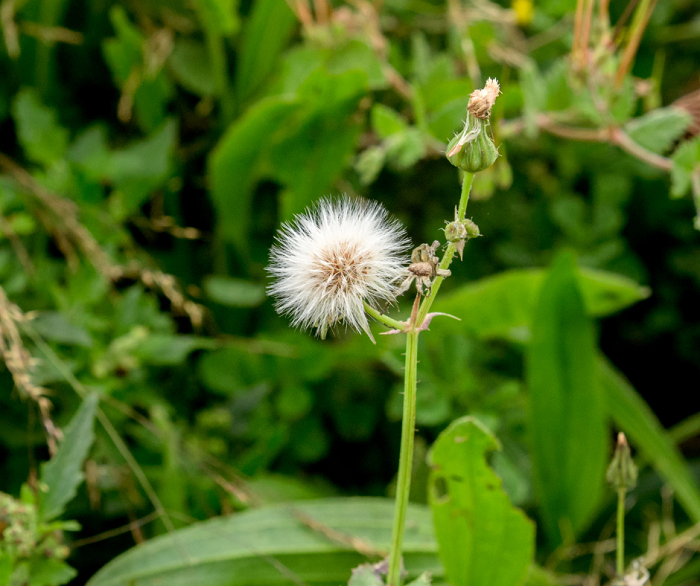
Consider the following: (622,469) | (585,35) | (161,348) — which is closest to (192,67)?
(161,348)

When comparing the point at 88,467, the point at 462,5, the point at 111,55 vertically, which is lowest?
the point at 88,467

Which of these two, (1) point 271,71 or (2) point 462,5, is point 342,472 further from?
(2) point 462,5

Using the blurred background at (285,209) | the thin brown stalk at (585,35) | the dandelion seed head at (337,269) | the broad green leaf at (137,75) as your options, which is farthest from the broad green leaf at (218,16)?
the dandelion seed head at (337,269)

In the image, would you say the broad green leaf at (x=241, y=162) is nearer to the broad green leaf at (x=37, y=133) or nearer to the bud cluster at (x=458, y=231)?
the broad green leaf at (x=37, y=133)

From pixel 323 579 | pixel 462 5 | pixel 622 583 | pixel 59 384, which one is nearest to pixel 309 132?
pixel 462 5

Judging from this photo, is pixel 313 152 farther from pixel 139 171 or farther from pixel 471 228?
pixel 471 228

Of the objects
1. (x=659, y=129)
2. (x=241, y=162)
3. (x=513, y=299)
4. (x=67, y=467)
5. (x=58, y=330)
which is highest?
(x=241, y=162)
